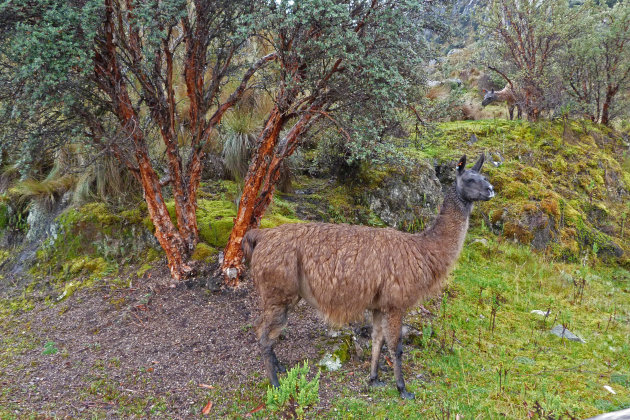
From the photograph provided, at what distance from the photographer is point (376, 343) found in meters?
4.67

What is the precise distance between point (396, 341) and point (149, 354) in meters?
3.01

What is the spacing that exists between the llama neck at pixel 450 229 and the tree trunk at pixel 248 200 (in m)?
2.63

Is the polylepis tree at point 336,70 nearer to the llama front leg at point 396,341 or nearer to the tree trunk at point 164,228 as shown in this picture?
the tree trunk at point 164,228

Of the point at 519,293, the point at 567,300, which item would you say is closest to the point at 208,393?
the point at 519,293

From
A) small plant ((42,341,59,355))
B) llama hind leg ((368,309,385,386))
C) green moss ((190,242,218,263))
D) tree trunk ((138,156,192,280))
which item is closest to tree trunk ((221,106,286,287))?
green moss ((190,242,218,263))

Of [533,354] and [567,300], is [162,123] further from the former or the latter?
[567,300]

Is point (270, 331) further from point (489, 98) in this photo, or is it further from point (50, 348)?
point (489, 98)

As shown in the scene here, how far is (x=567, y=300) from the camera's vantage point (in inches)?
282

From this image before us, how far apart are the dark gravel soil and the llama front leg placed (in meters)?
0.47

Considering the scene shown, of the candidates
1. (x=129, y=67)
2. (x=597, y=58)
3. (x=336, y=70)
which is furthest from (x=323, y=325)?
(x=597, y=58)

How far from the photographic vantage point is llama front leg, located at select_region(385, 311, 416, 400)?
14.4 feet

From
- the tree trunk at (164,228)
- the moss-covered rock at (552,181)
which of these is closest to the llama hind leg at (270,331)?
the tree trunk at (164,228)

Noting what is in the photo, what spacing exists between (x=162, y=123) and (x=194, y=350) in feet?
11.0

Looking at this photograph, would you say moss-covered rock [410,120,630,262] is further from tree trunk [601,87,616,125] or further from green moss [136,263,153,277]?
green moss [136,263,153,277]
